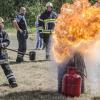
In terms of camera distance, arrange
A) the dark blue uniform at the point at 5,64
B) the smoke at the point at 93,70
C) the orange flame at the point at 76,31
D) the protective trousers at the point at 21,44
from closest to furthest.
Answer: the orange flame at the point at 76,31 < the smoke at the point at 93,70 < the dark blue uniform at the point at 5,64 < the protective trousers at the point at 21,44

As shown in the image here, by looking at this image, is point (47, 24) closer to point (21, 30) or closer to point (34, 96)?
point (21, 30)

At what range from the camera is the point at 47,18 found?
51.3 ft

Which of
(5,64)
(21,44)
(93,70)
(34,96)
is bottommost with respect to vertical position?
(34,96)

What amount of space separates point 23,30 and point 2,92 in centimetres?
511

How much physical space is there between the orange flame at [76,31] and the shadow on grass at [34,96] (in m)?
0.89

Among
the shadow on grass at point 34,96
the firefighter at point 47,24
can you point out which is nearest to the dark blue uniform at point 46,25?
the firefighter at point 47,24

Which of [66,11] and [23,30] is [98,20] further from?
[23,30]

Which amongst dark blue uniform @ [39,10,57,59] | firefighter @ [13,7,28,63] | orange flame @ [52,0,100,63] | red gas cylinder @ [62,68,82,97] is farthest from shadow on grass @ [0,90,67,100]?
dark blue uniform @ [39,10,57,59]

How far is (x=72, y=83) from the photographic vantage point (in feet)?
32.6

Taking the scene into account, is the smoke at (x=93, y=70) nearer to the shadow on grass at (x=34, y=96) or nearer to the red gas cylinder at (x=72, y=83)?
the red gas cylinder at (x=72, y=83)

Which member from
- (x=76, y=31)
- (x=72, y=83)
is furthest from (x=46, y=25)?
(x=72, y=83)

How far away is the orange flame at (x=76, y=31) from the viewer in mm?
9852

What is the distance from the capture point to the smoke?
10562mm

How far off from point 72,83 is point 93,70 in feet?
10.4
